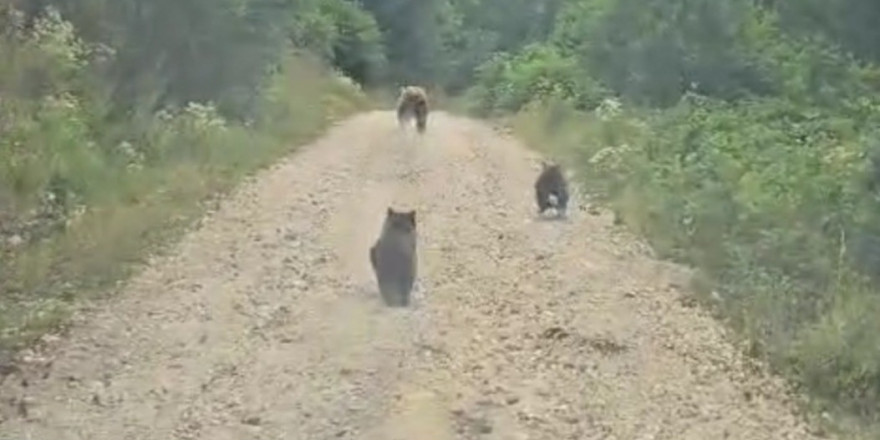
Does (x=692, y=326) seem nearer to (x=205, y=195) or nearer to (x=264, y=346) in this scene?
(x=264, y=346)

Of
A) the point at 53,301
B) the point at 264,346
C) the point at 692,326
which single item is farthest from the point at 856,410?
the point at 53,301

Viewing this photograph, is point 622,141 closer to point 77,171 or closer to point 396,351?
point 77,171

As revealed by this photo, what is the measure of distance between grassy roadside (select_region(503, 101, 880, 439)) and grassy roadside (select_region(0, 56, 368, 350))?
511 centimetres

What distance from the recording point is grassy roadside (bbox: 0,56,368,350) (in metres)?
12.8

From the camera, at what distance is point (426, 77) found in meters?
55.0

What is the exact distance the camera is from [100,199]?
53.2 ft

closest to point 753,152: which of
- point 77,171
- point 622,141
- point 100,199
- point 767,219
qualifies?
point 767,219

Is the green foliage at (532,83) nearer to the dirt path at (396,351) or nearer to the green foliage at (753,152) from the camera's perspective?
the green foliage at (753,152)

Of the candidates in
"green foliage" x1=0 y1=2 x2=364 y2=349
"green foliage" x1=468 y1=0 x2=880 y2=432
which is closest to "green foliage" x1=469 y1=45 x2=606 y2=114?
"green foliage" x1=468 y1=0 x2=880 y2=432

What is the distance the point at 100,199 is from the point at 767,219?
22.6 ft

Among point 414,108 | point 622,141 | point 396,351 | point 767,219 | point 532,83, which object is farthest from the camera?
point 532,83

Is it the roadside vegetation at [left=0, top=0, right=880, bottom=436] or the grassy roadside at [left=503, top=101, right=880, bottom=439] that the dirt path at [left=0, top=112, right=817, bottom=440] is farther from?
the roadside vegetation at [left=0, top=0, right=880, bottom=436]

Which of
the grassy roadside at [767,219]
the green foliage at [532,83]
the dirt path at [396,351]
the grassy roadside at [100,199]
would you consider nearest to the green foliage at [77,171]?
the grassy roadside at [100,199]

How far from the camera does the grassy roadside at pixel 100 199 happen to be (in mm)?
12797
